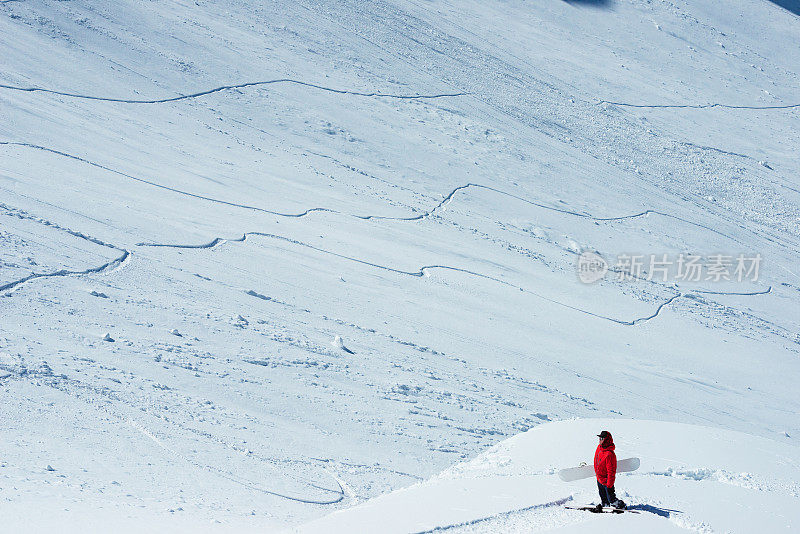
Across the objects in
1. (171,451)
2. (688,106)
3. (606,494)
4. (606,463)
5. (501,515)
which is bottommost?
(171,451)

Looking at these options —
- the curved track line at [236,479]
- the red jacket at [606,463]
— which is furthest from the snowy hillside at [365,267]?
the red jacket at [606,463]

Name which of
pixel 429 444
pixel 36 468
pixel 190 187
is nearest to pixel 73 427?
pixel 36 468

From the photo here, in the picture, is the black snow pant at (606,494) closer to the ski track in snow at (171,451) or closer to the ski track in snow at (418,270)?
the ski track in snow at (171,451)

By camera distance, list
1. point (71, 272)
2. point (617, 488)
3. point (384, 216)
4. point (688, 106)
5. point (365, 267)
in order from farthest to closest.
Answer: point (688, 106) < point (384, 216) < point (365, 267) < point (71, 272) < point (617, 488)

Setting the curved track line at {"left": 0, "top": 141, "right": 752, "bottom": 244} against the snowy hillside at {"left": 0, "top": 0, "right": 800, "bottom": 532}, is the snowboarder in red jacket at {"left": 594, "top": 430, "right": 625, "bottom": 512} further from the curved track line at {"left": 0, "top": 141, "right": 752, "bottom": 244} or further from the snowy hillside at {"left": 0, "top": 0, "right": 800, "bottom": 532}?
the curved track line at {"left": 0, "top": 141, "right": 752, "bottom": 244}

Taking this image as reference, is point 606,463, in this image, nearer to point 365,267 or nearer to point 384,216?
point 365,267

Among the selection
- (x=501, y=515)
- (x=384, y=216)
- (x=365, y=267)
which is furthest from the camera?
(x=384, y=216)

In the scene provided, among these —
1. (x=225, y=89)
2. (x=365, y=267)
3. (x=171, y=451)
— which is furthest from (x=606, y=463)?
(x=225, y=89)

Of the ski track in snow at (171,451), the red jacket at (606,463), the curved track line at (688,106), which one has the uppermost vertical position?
the curved track line at (688,106)
